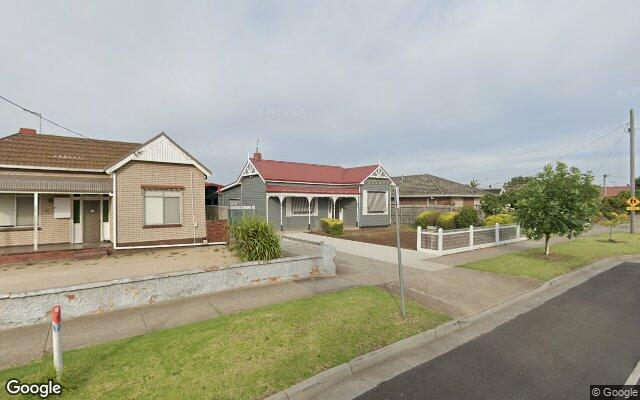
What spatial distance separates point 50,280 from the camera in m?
9.02

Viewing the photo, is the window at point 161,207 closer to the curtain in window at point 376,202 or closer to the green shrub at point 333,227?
the green shrub at point 333,227

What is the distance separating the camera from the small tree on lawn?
12773 millimetres

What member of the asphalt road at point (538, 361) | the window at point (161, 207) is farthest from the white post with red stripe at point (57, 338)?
the window at point (161, 207)

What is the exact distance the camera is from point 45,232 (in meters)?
14.0

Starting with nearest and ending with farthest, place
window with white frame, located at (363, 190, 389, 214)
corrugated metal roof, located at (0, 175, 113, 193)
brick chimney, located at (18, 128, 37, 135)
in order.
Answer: corrugated metal roof, located at (0, 175, 113, 193) → brick chimney, located at (18, 128, 37, 135) → window with white frame, located at (363, 190, 389, 214)

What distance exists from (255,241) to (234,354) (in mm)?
5179

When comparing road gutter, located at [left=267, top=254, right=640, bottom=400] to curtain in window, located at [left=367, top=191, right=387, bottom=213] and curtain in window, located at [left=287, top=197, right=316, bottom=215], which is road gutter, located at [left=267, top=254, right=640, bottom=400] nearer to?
curtain in window, located at [left=287, top=197, right=316, bottom=215]

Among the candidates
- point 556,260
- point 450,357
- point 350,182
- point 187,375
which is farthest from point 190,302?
point 350,182

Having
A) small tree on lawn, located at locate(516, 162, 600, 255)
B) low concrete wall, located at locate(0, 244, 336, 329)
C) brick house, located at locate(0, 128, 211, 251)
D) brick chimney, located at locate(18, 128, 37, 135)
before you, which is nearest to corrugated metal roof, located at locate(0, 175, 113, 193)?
brick house, located at locate(0, 128, 211, 251)

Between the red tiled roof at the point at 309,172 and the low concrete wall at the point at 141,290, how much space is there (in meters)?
15.4

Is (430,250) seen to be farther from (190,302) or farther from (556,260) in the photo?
(190,302)

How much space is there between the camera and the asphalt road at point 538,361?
430 cm

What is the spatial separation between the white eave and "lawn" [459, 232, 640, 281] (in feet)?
44.0

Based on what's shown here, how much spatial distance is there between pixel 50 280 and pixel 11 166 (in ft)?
25.1
